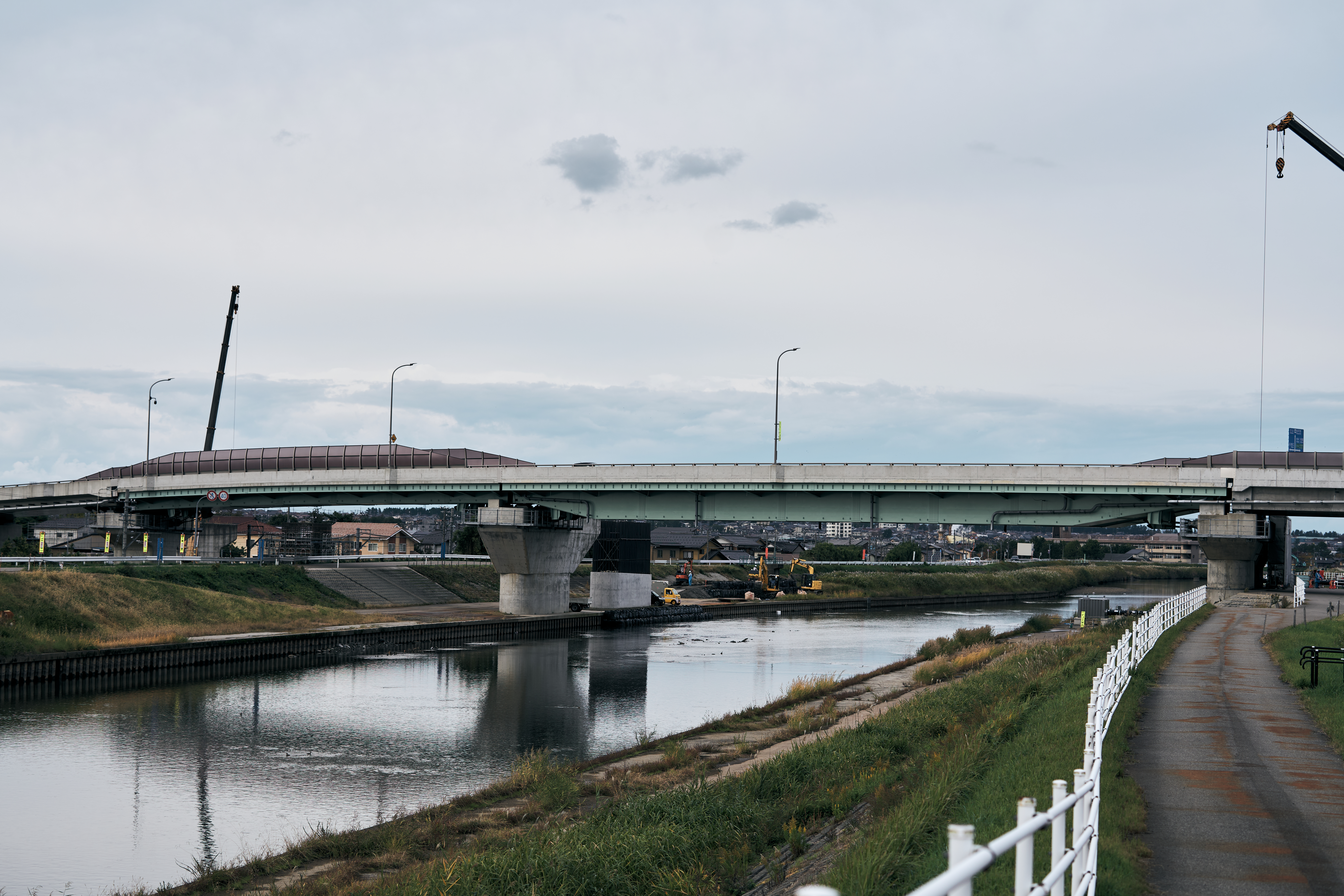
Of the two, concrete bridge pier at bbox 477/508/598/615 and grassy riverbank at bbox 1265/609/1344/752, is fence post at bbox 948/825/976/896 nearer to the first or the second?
grassy riverbank at bbox 1265/609/1344/752

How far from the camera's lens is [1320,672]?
29250 mm

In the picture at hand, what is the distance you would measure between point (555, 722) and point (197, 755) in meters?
13.0

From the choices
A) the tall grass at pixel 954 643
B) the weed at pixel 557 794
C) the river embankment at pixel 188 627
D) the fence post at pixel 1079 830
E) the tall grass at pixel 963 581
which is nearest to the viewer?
the fence post at pixel 1079 830

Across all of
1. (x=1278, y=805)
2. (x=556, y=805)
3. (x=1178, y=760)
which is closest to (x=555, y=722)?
(x=556, y=805)

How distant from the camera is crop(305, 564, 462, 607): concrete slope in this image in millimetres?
90188

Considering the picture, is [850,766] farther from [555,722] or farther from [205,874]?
[555,722]

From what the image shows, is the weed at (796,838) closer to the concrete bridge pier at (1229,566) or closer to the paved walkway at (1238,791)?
the paved walkway at (1238,791)

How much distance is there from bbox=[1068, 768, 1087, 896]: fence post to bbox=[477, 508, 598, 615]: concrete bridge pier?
72.8m

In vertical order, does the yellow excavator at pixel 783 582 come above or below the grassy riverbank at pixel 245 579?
below

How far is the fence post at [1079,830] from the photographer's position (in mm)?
8312

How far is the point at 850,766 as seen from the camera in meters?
23.2

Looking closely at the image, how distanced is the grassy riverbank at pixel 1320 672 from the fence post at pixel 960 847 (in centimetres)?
1702

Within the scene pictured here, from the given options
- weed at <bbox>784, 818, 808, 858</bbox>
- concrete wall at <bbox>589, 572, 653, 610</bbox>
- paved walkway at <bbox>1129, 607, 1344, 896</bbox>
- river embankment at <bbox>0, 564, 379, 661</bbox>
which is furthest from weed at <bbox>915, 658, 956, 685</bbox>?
concrete wall at <bbox>589, 572, 653, 610</bbox>

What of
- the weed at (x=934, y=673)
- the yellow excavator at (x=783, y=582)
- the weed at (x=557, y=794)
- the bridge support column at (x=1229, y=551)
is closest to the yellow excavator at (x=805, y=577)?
the yellow excavator at (x=783, y=582)
